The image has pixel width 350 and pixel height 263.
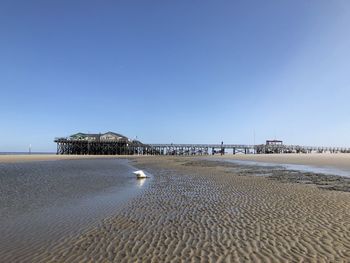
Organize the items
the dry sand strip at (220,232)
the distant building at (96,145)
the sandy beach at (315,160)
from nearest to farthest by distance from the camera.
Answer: the dry sand strip at (220,232), the sandy beach at (315,160), the distant building at (96,145)

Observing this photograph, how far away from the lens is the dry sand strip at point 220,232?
21.5 ft

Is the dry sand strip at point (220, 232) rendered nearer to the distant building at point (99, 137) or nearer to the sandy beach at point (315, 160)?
the sandy beach at point (315, 160)

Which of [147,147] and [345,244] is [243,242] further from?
[147,147]

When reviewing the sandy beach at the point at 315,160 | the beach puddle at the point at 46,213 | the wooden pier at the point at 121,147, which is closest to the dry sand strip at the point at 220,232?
the beach puddle at the point at 46,213

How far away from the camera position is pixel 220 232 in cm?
848

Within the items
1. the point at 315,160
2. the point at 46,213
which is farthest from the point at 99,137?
→ the point at 46,213

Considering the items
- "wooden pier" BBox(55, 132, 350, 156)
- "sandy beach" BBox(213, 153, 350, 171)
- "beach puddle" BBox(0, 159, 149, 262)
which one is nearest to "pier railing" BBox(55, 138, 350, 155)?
"wooden pier" BBox(55, 132, 350, 156)

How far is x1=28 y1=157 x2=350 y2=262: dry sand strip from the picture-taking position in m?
6.57

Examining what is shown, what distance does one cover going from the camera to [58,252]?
6902 mm

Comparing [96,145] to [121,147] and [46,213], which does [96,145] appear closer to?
[121,147]

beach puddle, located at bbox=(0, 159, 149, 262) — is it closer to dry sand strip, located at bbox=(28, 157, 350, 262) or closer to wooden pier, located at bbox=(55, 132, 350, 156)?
dry sand strip, located at bbox=(28, 157, 350, 262)

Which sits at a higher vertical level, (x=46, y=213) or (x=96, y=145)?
(x=96, y=145)

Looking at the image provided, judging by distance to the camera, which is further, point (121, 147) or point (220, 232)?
point (121, 147)

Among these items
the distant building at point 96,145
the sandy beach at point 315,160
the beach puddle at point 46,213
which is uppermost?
the distant building at point 96,145
